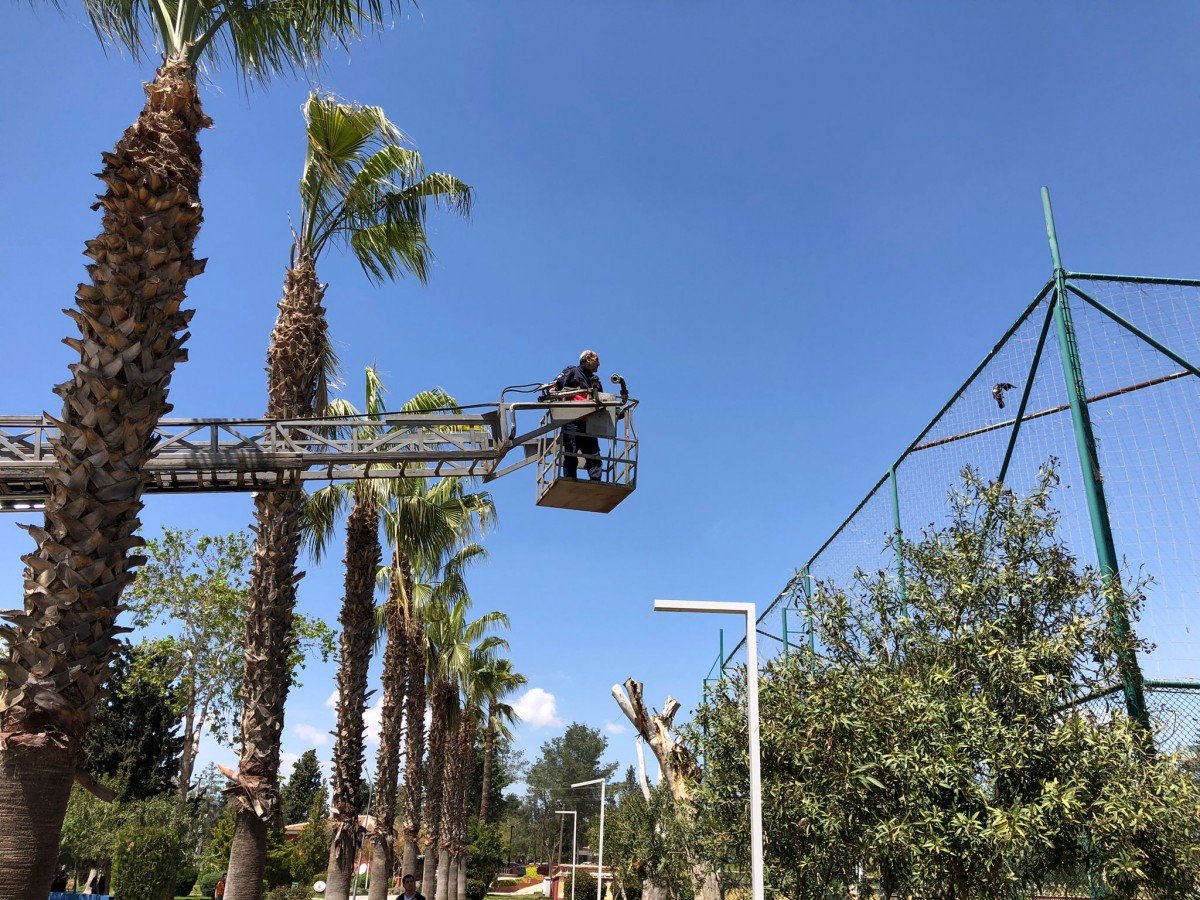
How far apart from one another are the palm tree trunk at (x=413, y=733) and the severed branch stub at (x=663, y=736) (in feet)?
21.5

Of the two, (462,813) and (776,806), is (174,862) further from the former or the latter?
(776,806)

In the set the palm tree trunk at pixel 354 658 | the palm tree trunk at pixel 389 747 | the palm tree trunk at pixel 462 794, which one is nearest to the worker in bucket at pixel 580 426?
the palm tree trunk at pixel 354 658

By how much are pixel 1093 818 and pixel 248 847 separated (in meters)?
8.34

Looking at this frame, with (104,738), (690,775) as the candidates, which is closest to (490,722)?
(104,738)

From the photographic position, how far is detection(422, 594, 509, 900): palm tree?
27891mm

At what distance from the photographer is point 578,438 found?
10.8 m

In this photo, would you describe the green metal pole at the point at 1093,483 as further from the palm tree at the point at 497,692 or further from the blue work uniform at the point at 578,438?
the palm tree at the point at 497,692

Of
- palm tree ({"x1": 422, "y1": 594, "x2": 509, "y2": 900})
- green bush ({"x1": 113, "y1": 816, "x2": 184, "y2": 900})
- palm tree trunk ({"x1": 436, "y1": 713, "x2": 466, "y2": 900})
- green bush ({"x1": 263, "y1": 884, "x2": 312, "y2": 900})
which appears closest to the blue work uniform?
palm tree ({"x1": 422, "y1": 594, "x2": 509, "y2": 900})

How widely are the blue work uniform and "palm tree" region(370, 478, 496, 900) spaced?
28.3 ft

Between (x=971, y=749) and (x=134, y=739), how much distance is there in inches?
1606

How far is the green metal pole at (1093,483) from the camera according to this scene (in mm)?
7082

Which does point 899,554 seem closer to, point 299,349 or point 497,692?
point 299,349

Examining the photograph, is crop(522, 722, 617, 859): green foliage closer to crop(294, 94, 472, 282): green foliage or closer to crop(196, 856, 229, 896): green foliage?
crop(196, 856, 229, 896): green foliage

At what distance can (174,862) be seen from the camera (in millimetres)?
25688
